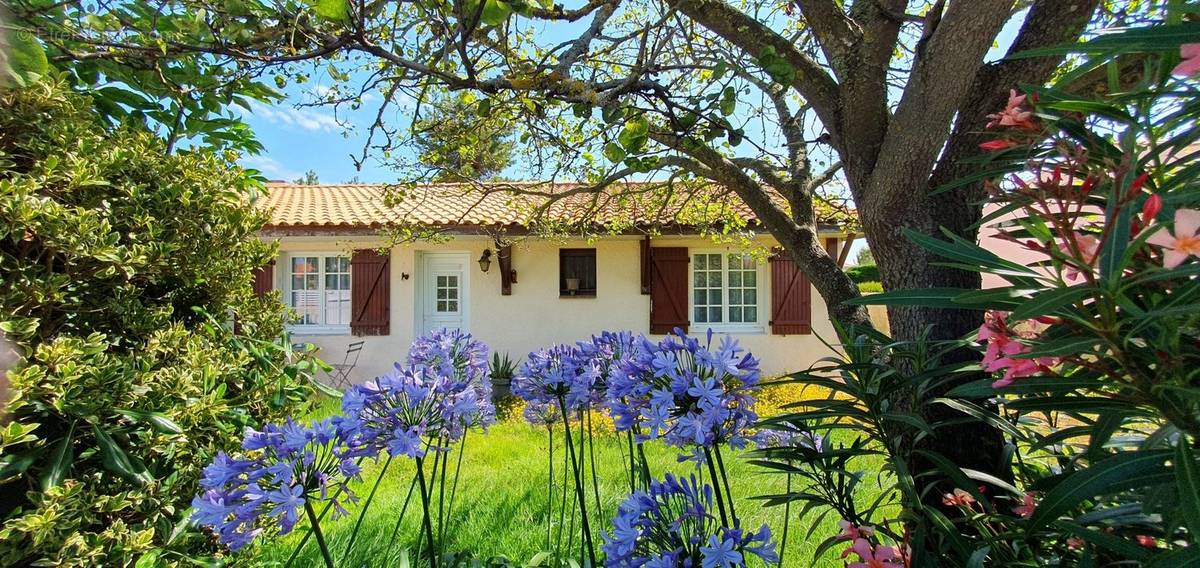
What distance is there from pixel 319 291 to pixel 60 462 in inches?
309

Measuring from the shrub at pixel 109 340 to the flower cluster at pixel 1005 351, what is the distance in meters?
2.04

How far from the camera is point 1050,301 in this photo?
2.15ft

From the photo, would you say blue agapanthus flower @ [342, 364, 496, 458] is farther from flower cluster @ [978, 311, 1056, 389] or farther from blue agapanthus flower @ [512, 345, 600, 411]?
flower cluster @ [978, 311, 1056, 389]

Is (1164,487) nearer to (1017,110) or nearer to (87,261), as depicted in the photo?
(1017,110)

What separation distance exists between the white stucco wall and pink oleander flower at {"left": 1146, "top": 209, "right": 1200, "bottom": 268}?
291 inches

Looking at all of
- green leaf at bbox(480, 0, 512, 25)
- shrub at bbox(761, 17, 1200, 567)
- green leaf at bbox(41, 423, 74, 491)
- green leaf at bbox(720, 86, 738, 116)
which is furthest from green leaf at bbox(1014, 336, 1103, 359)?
green leaf at bbox(41, 423, 74, 491)

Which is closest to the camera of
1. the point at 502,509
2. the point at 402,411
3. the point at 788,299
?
the point at 402,411

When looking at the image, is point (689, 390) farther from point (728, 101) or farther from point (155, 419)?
point (155, 419)

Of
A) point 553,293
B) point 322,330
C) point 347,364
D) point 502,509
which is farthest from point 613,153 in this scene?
point 322,330

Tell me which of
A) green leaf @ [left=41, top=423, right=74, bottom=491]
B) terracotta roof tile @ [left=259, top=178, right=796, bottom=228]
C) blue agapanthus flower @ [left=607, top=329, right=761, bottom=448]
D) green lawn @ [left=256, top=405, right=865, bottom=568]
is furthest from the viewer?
terracotta roof tile @ [left=259, top=178, right=796, bottom=228]

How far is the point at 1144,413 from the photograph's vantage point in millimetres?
823

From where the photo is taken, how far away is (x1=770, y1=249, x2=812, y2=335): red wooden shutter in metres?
7.92

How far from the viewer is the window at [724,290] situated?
823 centimetres

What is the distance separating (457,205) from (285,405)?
6685 millimetres
